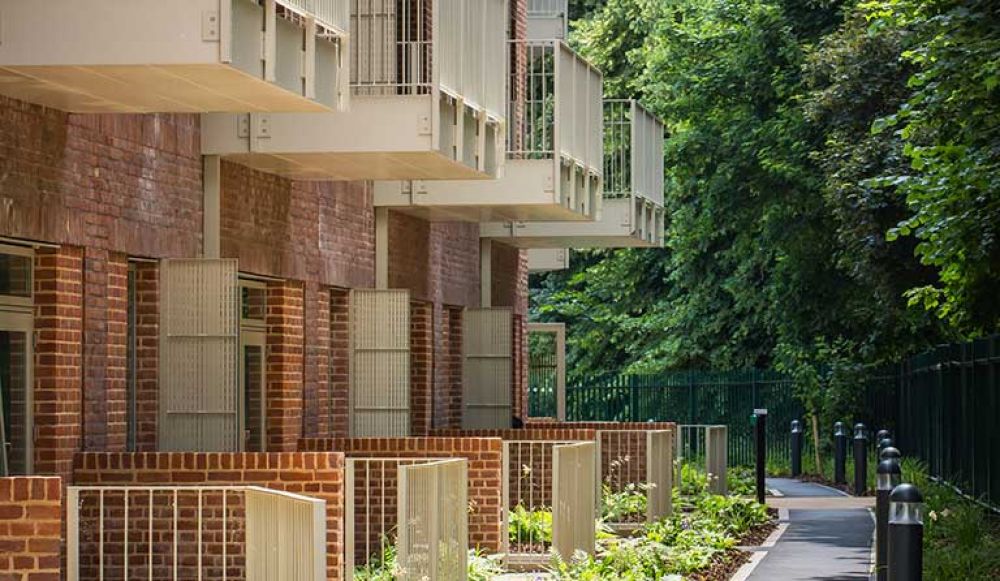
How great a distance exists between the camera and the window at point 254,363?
1998 centimetres

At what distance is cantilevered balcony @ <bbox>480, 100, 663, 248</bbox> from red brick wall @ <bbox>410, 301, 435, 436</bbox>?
131 inches

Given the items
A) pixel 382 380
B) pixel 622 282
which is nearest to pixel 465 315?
pixel 382 380

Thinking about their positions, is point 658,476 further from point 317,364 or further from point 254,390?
point 254,390

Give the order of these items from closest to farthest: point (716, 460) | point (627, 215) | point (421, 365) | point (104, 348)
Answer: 1. point (104, 348)
2. point (421, 365)
3. point (716, 460)
4. point (627, 215)

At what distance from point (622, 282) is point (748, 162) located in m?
10.9

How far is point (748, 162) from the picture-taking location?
4009cm

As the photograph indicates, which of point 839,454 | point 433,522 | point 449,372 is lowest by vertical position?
point 839,454

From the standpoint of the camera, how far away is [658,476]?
2328 centimetres

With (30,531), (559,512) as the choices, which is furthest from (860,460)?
(30,531)

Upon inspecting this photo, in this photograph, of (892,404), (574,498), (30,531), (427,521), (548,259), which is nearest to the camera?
(30,531)

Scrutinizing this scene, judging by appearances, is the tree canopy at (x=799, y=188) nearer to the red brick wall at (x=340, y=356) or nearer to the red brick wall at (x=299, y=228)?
the red brick wall at (x=299, y=228)

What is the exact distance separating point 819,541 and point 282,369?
21.4 feet

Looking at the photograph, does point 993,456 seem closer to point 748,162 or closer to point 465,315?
point 465,315

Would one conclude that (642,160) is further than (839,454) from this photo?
No
